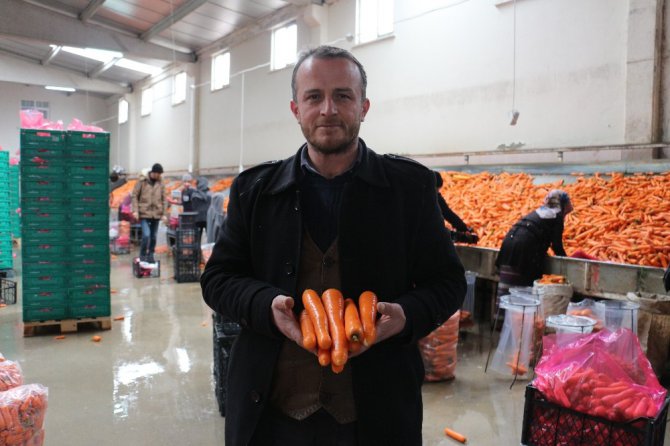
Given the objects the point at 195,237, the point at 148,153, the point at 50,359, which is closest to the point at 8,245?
the point at 195,237

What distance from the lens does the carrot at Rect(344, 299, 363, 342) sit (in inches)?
49.7

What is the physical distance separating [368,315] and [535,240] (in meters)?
4.40

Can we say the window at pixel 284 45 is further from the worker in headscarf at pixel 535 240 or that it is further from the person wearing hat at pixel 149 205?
the worker in headscarf at pixel 535 240

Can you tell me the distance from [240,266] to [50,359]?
4.35 meters

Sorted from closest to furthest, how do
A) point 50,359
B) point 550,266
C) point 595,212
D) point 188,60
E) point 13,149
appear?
point 50,359
point 550,266
point 595,212
point 188,60
point 13,149

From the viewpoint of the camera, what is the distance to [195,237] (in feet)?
30.7

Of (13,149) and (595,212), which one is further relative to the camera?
(13,149)

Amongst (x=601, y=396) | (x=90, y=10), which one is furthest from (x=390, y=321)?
(x=90, y=10)

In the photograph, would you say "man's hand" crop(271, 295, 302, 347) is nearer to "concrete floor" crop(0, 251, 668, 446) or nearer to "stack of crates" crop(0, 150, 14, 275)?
"concrete floor" crop(0, 251, 668, 446)

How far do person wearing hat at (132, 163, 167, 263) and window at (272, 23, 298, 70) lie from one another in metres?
5.42

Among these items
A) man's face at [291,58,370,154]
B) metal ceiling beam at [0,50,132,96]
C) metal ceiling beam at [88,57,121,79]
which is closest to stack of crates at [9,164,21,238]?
metal ceiling beam at [88,57,121,79]

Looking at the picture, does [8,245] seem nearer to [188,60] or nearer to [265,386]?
[265,386]

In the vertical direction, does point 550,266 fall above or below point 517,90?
below

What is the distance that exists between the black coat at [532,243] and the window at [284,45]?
31.5 ft
